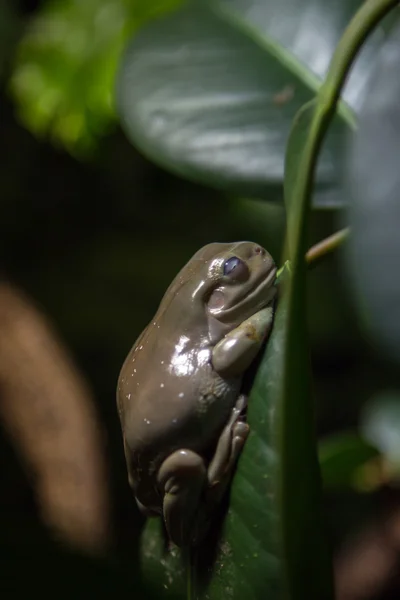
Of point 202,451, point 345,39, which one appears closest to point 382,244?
point 345,39

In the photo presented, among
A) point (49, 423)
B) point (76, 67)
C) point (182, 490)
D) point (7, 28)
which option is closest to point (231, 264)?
point (182, 490)

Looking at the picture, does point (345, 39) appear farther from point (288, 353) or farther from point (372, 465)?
point (372, 465)

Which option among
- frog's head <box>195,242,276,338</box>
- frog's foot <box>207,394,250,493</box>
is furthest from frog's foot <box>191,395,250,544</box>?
frog's head <box>195,242,276,338</box>

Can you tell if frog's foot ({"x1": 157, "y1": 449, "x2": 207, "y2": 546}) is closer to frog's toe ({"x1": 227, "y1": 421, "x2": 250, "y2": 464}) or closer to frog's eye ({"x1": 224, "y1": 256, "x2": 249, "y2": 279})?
frog's toe ({"x1": 227, "y1": 421, "x2": 250, "y2": 464})

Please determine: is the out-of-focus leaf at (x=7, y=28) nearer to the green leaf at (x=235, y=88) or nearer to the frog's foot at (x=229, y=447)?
the green leaf at (x=235, y=88)

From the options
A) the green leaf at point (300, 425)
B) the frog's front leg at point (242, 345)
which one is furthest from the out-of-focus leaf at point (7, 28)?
the green leaf at point (300, 425)

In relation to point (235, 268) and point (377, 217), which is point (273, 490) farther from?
point (235, 268)
